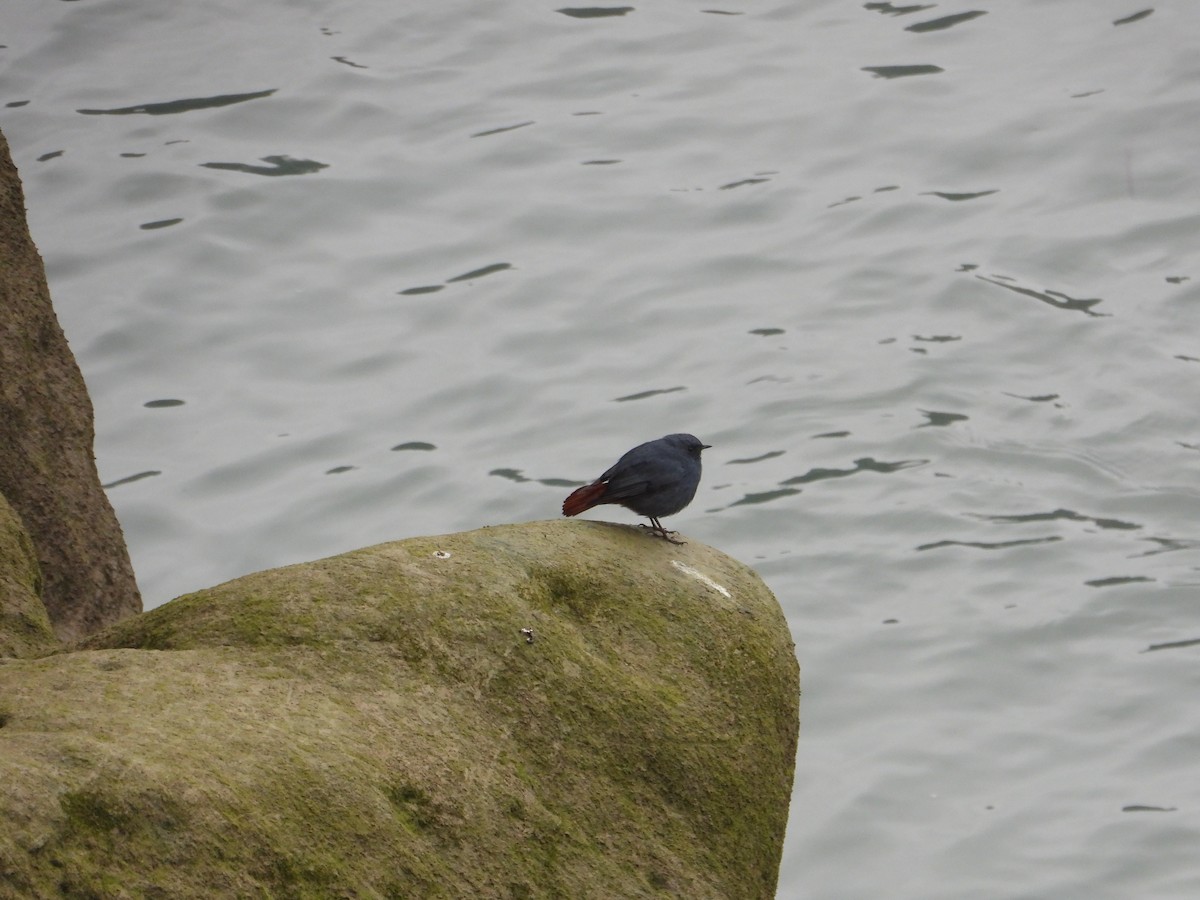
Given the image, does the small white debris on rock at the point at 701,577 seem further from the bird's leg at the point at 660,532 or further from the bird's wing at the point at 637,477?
the bird's wing at the point at 637,477

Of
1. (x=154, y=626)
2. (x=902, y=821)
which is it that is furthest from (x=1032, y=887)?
(x=154, y=626)

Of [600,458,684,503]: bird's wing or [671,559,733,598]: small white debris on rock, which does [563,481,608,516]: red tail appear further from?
[671,559,733,598]: small white debris on rock

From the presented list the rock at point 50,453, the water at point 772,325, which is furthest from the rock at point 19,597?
the water at point 772,325

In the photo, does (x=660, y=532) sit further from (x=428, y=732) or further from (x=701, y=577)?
(x=428, y=732)

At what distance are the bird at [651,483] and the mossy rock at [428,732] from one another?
22 centimetres

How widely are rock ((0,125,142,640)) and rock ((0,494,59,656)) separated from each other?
0.74 m

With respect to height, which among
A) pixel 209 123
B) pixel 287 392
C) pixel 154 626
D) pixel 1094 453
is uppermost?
pixel 154 626

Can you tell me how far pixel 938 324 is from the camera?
15695 millimetres

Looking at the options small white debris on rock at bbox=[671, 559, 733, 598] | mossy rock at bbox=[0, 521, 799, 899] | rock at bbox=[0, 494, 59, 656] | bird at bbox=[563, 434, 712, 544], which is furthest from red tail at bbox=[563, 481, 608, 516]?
rock at bbox=[0, 494, 59, 656]

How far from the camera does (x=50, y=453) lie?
6109 mm

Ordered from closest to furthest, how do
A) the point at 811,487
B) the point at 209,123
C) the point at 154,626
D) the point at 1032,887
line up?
the point at 154,626 → the point at 1032,887 → the point at 811,487 → the point at 209,123

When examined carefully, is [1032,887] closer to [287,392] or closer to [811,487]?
[811,487]

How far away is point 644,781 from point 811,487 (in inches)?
380

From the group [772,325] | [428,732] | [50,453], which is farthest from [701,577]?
[772,325]
